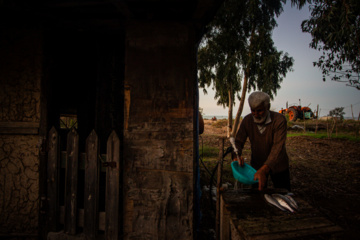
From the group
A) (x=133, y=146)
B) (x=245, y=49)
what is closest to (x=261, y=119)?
(x=133, y=146)

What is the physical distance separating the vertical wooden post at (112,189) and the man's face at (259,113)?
181 cm

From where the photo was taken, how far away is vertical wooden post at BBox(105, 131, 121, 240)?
2.21 metres

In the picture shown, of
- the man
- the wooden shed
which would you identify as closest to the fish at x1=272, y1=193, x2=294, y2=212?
the man

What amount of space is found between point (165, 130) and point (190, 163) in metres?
0.49

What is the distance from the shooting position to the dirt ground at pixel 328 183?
3.26 m

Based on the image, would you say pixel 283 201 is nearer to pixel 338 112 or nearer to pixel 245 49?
pixel 245 49

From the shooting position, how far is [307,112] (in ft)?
72.8

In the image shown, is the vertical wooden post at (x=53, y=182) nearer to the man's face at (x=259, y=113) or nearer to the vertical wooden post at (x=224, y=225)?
the vertical wooden post at (x=224, y=225)

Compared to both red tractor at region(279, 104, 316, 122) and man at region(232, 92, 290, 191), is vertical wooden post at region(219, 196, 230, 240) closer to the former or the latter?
man at region(232, 92, 290, 191)

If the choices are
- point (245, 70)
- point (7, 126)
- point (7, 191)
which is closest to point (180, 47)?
point (7, 126)

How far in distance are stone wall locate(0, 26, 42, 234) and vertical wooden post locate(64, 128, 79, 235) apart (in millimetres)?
Result: 530

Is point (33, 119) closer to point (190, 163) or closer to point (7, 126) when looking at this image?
point (7, 126)

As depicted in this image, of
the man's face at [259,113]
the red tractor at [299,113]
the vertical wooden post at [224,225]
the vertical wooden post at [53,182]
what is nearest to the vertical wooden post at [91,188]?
the vertical wooden post at [53,182]

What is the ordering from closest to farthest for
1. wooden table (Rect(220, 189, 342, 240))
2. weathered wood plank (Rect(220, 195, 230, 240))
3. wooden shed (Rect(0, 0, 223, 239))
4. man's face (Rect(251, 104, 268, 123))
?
wooden table (Rect(220, 189, 342, 240)), weathered wood plank (Rect(220, 195, 230, 240)), wooden shed (Rect(0, 0, 223, 239)), man's face (Rect(251, 104, 268, 123))
